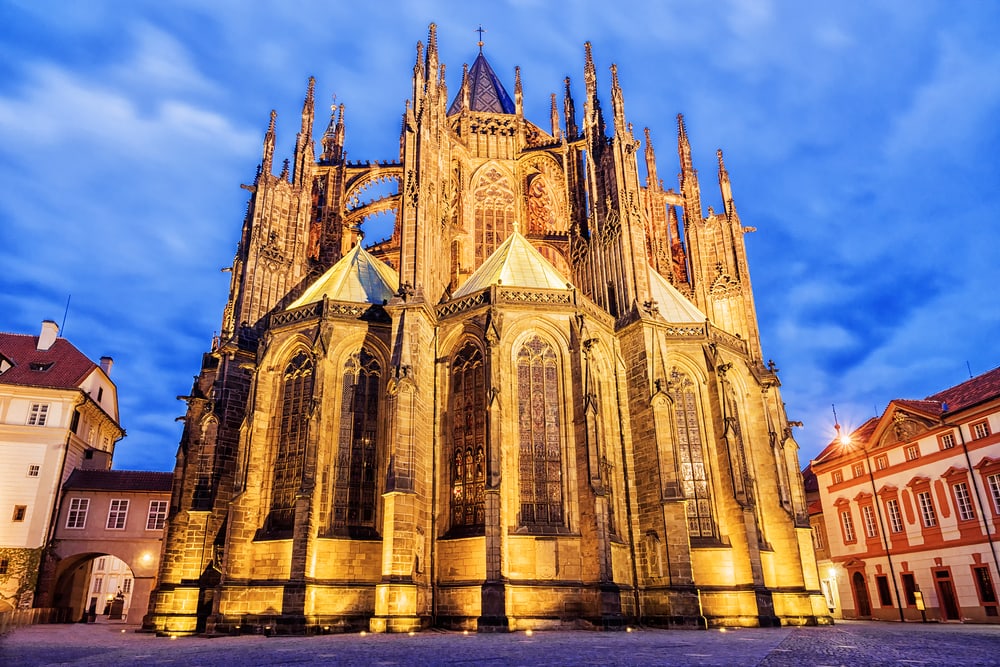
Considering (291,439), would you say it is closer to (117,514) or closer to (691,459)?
(691,459)

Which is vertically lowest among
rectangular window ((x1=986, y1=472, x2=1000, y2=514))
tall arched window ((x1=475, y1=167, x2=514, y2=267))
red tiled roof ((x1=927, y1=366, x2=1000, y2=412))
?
rectangular window ((x1=986, y1=472, x2=1000, y2=514))

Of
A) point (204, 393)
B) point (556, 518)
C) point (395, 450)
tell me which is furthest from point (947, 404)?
point (204, 393)

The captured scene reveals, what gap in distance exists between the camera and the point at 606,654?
424 inches

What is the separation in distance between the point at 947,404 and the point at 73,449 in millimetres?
45458

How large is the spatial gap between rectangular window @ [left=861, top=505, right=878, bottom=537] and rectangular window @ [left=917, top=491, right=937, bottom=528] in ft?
12.2

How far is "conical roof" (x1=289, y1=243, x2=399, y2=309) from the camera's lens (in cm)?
2477

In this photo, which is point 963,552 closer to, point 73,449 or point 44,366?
point 73,449

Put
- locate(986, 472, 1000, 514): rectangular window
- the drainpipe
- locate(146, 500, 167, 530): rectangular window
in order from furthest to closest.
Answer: locate(146, 500, 167, 530): rectangular window → locate(986, 472, 1000, 514): rectangular window → the drainpipe

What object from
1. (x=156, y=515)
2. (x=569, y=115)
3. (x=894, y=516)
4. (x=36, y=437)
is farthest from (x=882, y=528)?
(x=36, y=437)

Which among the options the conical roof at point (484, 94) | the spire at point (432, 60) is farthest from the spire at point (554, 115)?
the spire at point (432, 60)

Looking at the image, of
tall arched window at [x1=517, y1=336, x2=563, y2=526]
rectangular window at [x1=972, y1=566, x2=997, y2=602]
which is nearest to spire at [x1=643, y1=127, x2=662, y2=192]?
tall arched window at [x1=517, y1=336, x2=563, y2=526]

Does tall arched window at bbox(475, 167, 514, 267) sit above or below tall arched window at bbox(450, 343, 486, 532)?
above

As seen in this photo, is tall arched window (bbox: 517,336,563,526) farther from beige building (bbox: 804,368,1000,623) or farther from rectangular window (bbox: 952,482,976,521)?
rectangular window (bbox: 952,482,976,521)

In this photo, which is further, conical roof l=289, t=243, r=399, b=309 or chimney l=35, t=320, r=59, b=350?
chimney l=35, t=320, r=59, b=350
